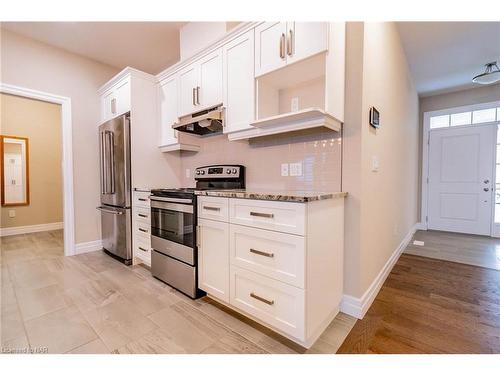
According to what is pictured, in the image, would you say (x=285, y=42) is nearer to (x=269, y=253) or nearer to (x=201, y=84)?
(x=201, y=84)

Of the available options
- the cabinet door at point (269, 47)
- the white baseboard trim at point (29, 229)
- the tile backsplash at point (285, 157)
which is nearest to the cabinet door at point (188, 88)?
the tile backsplash at point (285, 157)

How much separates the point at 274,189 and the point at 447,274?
213cm

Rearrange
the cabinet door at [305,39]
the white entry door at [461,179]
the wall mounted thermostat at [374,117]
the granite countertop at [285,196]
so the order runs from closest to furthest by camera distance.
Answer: the granite countertop at [285,196]
the cabinet door at [305,39]
the wall mounted thermostat at [374,117]
the white entry door at [461,179]

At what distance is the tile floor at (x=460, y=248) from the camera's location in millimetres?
2871

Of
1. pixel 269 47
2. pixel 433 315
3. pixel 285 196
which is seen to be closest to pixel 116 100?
pixel 269 47

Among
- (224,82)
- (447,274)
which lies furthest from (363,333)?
(224,82)

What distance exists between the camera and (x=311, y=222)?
1296mm

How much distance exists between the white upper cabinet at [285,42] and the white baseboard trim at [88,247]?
329 cm

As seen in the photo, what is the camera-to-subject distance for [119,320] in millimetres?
1659

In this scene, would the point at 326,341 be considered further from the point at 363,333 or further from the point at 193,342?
the point at 193,342

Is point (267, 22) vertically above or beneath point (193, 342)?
above

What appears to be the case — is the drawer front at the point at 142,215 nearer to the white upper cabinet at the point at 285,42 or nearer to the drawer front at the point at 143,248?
the drawer front at the point at 143,248

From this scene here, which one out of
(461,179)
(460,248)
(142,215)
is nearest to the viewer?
(142,215)

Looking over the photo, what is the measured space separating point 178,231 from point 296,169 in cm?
119
